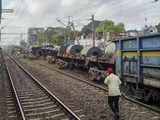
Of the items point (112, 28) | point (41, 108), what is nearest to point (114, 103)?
point (41, 108)

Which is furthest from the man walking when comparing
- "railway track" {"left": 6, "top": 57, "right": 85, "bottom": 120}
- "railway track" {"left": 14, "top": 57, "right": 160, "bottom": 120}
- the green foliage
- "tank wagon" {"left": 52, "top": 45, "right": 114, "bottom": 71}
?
the green foliage

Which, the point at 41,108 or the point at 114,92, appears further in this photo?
the point at 41,108

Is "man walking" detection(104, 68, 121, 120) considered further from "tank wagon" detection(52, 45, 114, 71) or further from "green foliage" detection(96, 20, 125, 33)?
"green foliage" detection(96, 20, 125, 33)

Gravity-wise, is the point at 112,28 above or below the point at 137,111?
above

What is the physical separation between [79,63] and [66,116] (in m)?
12.1

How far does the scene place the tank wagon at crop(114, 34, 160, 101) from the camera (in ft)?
23.7

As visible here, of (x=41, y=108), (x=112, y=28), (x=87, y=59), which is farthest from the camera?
(x=112, y=28)

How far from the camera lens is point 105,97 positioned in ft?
30.2

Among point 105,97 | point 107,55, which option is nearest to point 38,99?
point 105,97

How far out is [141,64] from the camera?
26.1 ft

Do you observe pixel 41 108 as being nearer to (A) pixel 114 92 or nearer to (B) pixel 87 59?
(A) pixel 114 92

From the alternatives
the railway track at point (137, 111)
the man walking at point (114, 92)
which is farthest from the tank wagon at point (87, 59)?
the man walking at point (114, 92)

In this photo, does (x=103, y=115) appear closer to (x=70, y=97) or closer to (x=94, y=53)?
(x=70, y=97)

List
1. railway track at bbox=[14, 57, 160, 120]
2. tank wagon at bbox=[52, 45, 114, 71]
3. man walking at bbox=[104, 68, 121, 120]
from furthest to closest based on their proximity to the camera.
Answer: tank wagon at bbox=[52, 45, 114, 71]
railway track at bbox=[14, 57, 160, 120]
man walking at bbox=[104, 68, 121, 120]
